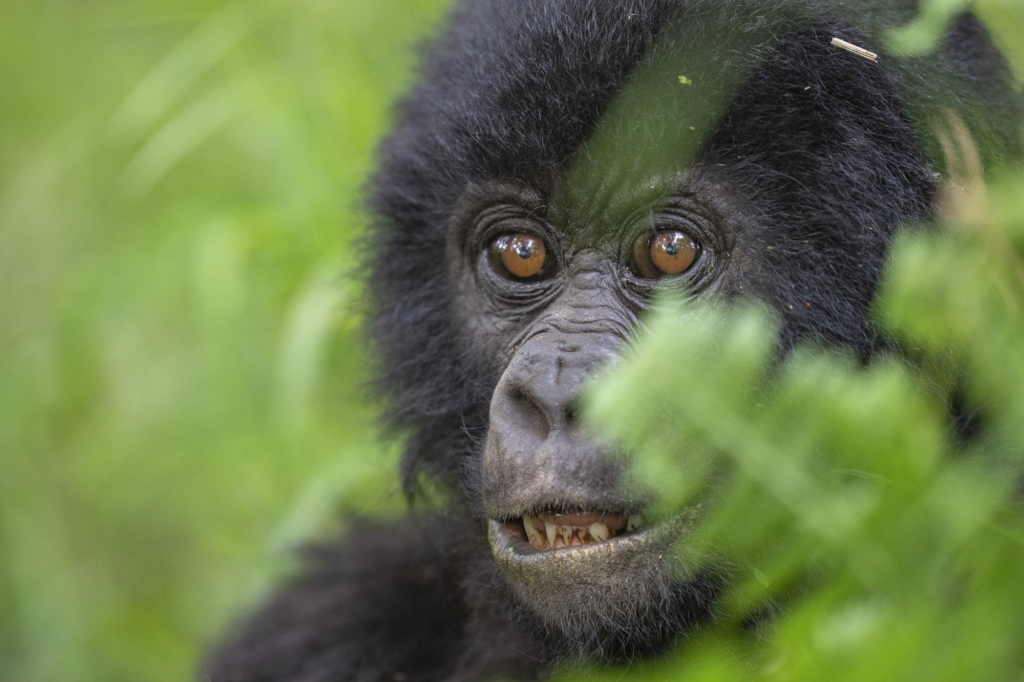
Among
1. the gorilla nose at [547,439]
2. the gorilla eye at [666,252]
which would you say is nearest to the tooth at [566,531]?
the gorilla nose at [547,439]

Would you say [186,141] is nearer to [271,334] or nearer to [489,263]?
[271,334]

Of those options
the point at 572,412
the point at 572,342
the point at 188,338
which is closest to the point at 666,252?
the point at 572,342

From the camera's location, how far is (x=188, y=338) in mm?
4164

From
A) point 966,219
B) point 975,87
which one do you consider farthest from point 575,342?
point 975,87

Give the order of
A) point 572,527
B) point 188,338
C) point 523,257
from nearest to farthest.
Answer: point 572,527 < point 523,257 < point 188,338

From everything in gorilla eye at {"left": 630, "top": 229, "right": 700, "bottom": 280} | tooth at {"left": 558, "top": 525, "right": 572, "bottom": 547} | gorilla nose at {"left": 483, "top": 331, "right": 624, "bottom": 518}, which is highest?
gorilla eye at {"left": 630, "top": 229, "right": 700, "bottom": 280}

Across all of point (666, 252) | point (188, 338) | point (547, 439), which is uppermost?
point (188, 338)

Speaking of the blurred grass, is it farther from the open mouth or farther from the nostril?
the nostril

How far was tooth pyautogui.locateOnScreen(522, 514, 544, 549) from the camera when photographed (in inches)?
78.5

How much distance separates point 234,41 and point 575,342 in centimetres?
224

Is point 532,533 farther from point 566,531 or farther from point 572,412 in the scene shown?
point 572,412

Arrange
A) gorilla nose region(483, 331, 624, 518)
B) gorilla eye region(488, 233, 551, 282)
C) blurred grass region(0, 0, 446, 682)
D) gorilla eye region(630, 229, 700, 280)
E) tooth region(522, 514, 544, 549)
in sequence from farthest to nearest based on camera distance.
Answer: blurred grass region(0, 0, 446, 682) → gorilla eye region(488, 233, 551, 282) → gorilla eye region(630, 229, 700, 280) → tooth region(522, 514, 544, 549) → gorilla nose region(483, 331, 624, 518)

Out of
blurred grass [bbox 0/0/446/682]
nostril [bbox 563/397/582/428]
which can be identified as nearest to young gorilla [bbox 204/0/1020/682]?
nostril [bbox 563/397/582/428]

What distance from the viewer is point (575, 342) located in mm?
2010
